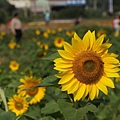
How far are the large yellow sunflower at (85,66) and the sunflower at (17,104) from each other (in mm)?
728

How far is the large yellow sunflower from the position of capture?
1.81 meters

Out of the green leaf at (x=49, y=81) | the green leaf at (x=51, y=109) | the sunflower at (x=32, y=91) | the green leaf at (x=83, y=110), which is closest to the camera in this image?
the green leaf at (x=83, y=110)

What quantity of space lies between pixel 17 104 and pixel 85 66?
0.82m

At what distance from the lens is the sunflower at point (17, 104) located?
2.52m

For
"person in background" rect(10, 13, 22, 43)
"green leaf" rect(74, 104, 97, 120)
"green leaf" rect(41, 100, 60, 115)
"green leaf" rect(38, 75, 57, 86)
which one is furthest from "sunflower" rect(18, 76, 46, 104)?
"person in background" rect(10, 13, 22, 43)

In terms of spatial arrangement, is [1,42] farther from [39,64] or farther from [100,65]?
[100,65]

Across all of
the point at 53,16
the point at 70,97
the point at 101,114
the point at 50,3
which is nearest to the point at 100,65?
the point at 70,97

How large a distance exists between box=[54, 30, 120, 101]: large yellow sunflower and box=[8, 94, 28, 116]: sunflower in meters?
0.73

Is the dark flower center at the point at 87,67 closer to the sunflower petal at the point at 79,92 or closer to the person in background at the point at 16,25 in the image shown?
the sunflower petal at the point at 79,92

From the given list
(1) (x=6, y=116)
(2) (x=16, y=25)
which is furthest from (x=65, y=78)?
(2) (x=16, y=25)

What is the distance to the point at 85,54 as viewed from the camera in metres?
1.82

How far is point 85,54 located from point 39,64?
5.43 meters

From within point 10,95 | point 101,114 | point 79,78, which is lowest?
point 101,114

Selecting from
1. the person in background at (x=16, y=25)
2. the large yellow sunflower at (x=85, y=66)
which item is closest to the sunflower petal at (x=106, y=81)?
the large yellow sunflower at (x=85, y=66)
